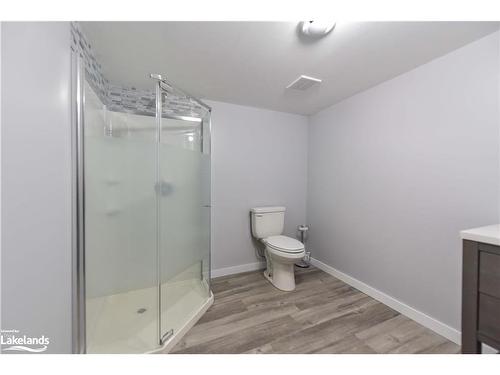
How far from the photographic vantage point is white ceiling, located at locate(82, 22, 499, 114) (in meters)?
1.10

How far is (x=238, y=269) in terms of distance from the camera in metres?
2.31

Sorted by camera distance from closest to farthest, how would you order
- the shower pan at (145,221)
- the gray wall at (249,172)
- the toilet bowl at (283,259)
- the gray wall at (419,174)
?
1. the gray wall at (419,174)
2. the shower pan at (145,221)
3. the toilet bowl at (283,259)
4. the gray wall at (249,172)

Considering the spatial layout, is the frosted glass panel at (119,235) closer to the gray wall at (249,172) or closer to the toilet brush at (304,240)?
the gray wall at (249,172)

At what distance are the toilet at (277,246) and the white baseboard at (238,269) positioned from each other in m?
0.14

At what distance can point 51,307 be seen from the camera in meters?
0.82

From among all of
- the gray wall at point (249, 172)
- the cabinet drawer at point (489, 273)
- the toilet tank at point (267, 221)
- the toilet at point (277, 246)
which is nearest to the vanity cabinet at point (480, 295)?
the cabinet drawer at point (489, 273)

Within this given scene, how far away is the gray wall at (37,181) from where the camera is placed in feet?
2.23

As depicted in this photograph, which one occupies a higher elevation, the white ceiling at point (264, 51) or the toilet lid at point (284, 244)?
the white ceiling at point (264, 51)

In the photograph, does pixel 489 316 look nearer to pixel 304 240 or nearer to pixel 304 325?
pixel 304 325

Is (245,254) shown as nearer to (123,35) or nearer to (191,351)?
(191,351)

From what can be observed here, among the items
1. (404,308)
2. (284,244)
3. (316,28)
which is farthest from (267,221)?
(316,28)

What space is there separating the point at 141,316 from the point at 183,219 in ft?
2.54

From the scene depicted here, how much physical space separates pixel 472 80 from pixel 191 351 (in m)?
2.47
